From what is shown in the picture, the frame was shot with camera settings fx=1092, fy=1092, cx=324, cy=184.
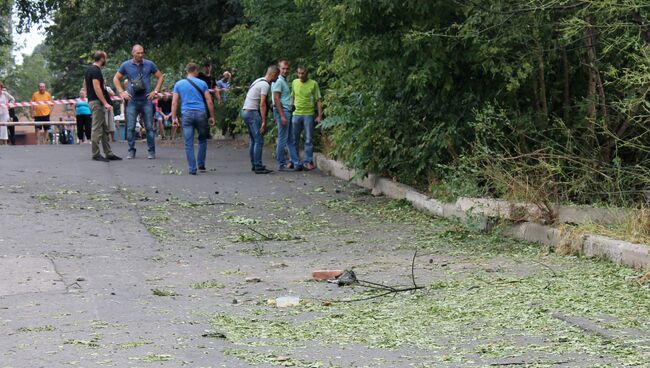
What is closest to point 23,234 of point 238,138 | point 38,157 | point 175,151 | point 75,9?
point 38,157

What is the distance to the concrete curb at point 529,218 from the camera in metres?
9.09

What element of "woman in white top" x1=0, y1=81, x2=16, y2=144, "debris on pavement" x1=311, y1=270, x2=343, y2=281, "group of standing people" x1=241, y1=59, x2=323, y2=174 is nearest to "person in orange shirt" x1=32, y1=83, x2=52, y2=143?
"woman in white top" x1=0, y1=81, x2=16, y2=144

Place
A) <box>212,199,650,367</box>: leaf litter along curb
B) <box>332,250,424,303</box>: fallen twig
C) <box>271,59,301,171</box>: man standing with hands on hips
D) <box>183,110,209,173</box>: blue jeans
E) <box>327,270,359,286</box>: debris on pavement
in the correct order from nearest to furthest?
1. <box>212,199,650,367</box>: leaf litter along curb
2. <box>332,250,424,303</box>: fallen twig
3. <box>327,270,359,286</box>: debris on pavement
4. <box>183,110,209,173</box>: blue jeans
5. <box>271,59,301,171</box>: man standing with hands on hips

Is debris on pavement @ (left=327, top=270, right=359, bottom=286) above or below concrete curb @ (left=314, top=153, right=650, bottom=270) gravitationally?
below

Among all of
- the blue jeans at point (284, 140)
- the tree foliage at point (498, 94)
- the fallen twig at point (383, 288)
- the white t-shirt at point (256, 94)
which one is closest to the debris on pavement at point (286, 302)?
the fallen twig at point (383, 288)

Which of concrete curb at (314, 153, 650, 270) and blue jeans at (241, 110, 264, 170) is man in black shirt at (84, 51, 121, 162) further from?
concrete curb at (314, 153, 650, 270)

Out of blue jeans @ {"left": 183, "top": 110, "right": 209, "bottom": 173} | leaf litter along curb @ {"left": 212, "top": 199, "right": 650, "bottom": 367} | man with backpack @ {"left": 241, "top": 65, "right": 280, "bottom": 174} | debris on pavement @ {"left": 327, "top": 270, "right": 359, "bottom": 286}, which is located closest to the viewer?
leaf litter along curb @ {"left": 212, "top": 199, "right": 650, "bottom": 367}

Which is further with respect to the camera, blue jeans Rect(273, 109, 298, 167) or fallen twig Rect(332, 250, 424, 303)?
blue jeans Rect(273, 109, 298, 167)

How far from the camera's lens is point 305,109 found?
62.8 feet

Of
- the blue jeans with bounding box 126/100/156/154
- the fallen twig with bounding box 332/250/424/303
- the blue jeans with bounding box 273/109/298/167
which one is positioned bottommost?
the fallen twig with bounding box 332/250/424/303

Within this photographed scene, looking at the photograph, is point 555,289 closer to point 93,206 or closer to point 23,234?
point 23,234

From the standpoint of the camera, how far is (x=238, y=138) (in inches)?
1120

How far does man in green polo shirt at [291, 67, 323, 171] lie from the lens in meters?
19.2

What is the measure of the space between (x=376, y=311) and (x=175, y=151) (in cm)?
1644
